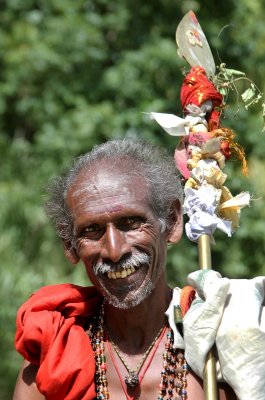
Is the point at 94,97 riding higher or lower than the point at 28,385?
higher

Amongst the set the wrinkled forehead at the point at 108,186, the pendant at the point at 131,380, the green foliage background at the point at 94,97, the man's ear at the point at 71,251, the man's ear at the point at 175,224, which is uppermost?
the green foliage background at the point at 94,97

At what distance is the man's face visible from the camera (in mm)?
3938

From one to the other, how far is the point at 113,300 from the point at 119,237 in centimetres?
24

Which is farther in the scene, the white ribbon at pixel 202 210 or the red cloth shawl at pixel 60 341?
the white ribbon at pixel 202 210

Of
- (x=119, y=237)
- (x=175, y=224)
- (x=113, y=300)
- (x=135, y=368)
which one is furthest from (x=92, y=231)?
(x=135, y=368)

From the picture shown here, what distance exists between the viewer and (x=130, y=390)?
4.07m

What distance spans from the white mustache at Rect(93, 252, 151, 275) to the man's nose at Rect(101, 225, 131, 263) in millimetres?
22

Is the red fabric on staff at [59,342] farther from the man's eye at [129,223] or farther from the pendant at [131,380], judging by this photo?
the man's eye at [129,223]

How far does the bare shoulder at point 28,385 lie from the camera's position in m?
4.12

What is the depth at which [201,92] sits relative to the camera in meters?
4.35

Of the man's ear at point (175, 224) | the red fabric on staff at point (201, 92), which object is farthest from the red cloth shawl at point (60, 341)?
the red fabric on staff at point (201, 92)

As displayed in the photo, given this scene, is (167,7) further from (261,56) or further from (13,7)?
(13,7)

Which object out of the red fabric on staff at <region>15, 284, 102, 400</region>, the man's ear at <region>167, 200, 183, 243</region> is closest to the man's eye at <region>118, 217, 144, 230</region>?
the man's ear at <region>167, 200, 183, 243</region>

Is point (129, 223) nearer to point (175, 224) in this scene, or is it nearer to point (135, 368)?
point (175, 224)
